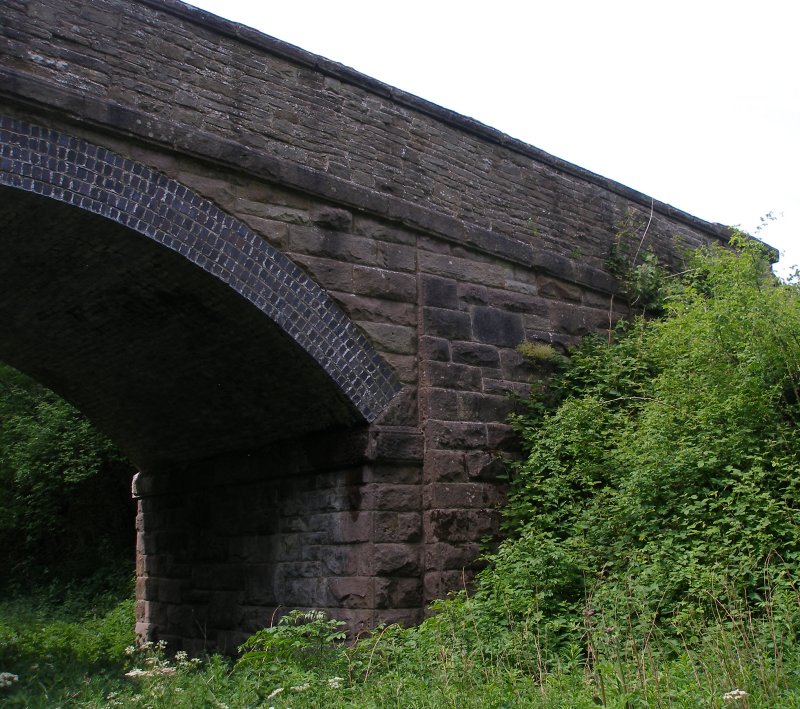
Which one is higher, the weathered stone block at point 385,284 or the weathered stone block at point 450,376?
the weathered stone block at point 385,284

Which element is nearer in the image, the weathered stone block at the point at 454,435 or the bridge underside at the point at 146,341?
the bridge underside at the point at 146,341

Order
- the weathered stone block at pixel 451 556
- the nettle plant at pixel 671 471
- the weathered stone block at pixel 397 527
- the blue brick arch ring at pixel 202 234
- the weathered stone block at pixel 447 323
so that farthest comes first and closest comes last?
the weathered stone block at pixel 447 323
the weathered stone block at pixel 451 556
the weathered stone block at pixel 397 527
the blue brick arch ring at pixel 202 234
the nettle plant at pixel 671 471

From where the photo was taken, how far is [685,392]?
6.64m

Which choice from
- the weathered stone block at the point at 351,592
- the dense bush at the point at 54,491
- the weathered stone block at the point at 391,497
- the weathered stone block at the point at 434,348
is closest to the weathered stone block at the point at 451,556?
the weathered stone block at the point at 391,497

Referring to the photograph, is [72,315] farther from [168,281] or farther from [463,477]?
[463,477]

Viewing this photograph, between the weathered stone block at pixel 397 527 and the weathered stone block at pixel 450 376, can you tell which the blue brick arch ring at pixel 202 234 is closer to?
the weathered stone block at pixel 450 376

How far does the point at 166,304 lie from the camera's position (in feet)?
21.2

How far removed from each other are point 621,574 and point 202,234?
3.50m

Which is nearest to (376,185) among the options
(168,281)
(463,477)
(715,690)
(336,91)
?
(336,91)

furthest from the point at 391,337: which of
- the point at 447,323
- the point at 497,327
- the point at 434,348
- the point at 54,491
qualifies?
the point at 54,491

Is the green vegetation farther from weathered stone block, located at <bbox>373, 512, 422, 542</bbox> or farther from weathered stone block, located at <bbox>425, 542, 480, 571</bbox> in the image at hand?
weathered stone block, located at <bbox>373, 512, 422, 542</bbox>

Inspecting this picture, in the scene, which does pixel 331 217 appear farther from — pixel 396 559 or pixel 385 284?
pixel 396 559

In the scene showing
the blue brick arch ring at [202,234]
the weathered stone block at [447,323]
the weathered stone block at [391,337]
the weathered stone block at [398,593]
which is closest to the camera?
the blue brick arch ring at [202,234]

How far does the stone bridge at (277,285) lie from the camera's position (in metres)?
5.72
